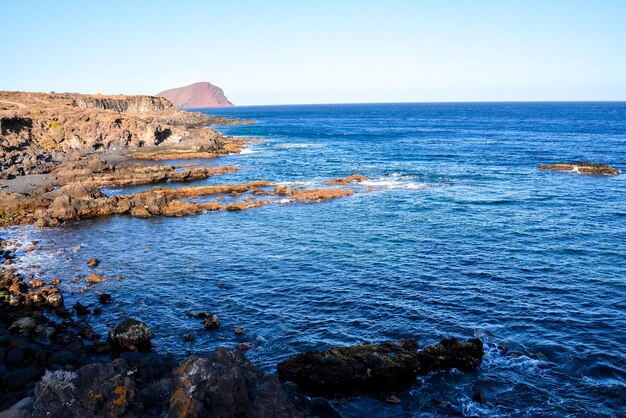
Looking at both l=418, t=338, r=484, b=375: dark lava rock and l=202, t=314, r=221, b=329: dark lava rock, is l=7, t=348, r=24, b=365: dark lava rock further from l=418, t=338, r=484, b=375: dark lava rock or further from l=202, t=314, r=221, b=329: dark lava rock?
l=418, t=338, r=484, b=375: dark lava rock

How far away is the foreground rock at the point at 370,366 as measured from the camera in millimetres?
20438

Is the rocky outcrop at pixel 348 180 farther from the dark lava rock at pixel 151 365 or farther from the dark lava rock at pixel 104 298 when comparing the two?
the dark lava rock at pixel 151 365

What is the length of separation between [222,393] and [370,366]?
9.98 meters

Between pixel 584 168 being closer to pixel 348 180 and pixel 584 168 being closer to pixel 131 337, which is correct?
pixel 348 180

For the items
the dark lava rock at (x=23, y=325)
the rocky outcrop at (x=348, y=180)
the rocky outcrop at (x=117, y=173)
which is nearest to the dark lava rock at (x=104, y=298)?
the dark lava rock at (x=23, y=325)

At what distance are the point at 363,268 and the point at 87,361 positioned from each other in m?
20.7

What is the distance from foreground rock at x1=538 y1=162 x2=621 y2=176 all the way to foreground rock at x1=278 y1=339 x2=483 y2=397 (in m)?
63.3

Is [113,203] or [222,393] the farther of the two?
[113,203]

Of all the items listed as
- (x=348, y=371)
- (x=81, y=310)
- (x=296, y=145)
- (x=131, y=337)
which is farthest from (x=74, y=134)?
(x=348, y=371)

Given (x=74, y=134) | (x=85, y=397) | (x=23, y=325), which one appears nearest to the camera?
(x=85, y=397)

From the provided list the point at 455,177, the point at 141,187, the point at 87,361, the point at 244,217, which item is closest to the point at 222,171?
the point at 141,187

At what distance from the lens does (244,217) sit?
176 ft

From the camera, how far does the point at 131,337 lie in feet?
79.0

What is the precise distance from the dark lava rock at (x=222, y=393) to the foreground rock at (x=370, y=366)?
6.80 metres
